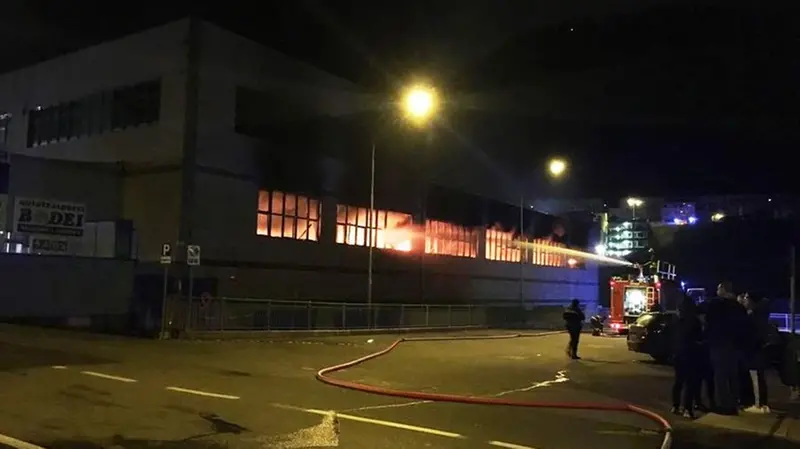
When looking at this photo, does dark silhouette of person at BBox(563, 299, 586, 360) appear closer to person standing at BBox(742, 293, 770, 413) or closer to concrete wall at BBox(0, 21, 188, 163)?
person standing at BBox(742, 293, 770, 413)

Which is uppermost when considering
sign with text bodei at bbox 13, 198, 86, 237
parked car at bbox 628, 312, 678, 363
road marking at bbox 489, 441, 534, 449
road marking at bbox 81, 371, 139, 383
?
sign with text bodei at bbox 13, 198, 86, 237

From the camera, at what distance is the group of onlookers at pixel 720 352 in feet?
38.0

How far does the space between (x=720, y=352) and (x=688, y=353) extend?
79 cm

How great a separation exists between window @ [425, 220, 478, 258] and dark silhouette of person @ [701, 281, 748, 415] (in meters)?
31.1

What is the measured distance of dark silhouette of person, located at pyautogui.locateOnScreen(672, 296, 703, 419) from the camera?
11.5m

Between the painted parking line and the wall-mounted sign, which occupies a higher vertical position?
the wall-mounted sign

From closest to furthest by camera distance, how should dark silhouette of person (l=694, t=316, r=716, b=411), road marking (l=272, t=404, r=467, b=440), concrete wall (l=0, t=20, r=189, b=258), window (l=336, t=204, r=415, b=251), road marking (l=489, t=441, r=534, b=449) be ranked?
road marking (l=489, t=441, r=534, b=449), road marking (l=272, t=404, r=467, b=440), dark silhouette of person (l=694, t=316, r=716, b=411), concrete wall (l=0, t=20, r=189, b=258), window (l=336, t=204, r=415, b=251)

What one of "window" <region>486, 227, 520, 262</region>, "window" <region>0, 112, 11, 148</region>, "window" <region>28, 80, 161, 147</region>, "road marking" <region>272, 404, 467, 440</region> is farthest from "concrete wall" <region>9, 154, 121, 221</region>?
"window" <region>486, 227, 520, 262</region>

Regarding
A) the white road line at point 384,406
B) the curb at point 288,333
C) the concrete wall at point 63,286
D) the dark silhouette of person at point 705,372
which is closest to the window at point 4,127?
the concrete wall at point 63,286

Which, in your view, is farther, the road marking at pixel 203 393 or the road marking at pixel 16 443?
the road marking at pixel 203 393

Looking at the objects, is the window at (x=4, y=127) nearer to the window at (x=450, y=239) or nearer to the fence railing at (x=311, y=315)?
the fence railing at (x=311, y=315)

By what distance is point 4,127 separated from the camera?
4000 cm

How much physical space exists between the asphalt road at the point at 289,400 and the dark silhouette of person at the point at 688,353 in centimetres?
64

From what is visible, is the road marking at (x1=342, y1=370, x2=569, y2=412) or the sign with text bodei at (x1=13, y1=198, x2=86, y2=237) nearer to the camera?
the road marking at (x1=342, y1=370, x2=569, y2=412)
